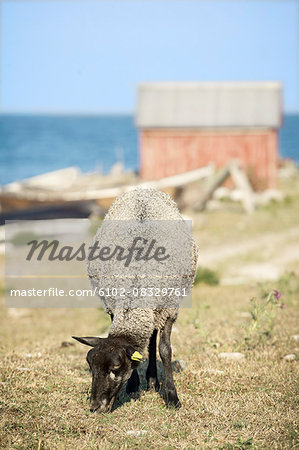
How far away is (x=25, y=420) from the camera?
218 inches

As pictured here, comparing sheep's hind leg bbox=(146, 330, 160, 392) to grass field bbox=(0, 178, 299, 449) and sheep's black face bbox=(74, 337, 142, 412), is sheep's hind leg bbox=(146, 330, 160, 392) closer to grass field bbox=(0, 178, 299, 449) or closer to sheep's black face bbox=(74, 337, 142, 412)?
grass field bbox=(0, 178, 299, 449)

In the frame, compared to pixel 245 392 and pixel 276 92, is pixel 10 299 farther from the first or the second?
pixel 276 92

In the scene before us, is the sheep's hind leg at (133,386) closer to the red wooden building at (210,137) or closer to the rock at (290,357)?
the rock at (290,357)

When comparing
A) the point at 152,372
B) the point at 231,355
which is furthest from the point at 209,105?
the point at 152,372

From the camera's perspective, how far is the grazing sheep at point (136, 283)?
5.43 meters

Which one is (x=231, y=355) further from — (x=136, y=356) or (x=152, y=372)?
(x=136, y=356)

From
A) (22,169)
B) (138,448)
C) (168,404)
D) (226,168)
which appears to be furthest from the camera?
(22,169)

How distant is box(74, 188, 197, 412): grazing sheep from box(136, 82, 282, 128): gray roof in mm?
23384

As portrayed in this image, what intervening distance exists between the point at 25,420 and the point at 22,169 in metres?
70.3

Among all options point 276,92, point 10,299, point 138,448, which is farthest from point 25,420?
point 276,92

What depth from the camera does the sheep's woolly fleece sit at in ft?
19.0

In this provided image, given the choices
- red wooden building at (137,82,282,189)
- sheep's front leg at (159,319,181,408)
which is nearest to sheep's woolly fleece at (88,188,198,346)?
sheep's front leg at (159,319,181,408)

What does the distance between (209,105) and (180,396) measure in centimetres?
2576

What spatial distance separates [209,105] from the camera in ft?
99.9
